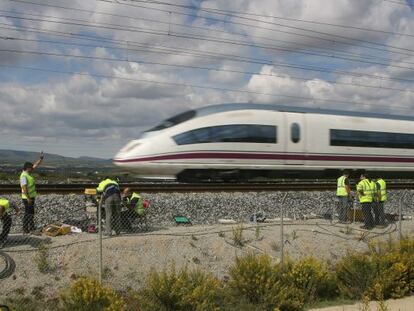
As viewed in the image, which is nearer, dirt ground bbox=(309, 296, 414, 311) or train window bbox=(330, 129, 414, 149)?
dirt ground bbox=(309, 296, 414, 311)

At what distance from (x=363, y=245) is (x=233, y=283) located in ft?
17.3

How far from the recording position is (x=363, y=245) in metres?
12.9

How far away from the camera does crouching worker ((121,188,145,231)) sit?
37.8 ft

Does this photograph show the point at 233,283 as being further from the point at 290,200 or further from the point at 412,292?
the point at 290,200

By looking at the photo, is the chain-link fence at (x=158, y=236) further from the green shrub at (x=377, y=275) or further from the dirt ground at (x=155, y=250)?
the green shrub at (x=377, y=275)

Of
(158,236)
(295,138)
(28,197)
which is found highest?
(295,138)

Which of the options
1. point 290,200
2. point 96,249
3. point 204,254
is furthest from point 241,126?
point 96,249

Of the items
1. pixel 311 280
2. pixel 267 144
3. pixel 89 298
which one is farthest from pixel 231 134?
pixel 89 298

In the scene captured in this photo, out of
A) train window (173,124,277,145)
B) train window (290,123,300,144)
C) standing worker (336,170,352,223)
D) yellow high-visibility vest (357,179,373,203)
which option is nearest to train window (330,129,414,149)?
train window (290,123,300,144)

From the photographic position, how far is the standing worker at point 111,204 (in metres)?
10.8

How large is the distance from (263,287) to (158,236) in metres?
3.18

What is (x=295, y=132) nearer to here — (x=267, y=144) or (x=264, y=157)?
(x=267, y=144)

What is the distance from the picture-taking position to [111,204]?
435 inches

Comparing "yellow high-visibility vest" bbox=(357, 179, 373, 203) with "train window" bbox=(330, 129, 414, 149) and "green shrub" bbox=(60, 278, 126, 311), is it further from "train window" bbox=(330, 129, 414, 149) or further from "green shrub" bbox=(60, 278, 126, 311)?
"green shrub" bbox=(60, 278, 126, 311)
